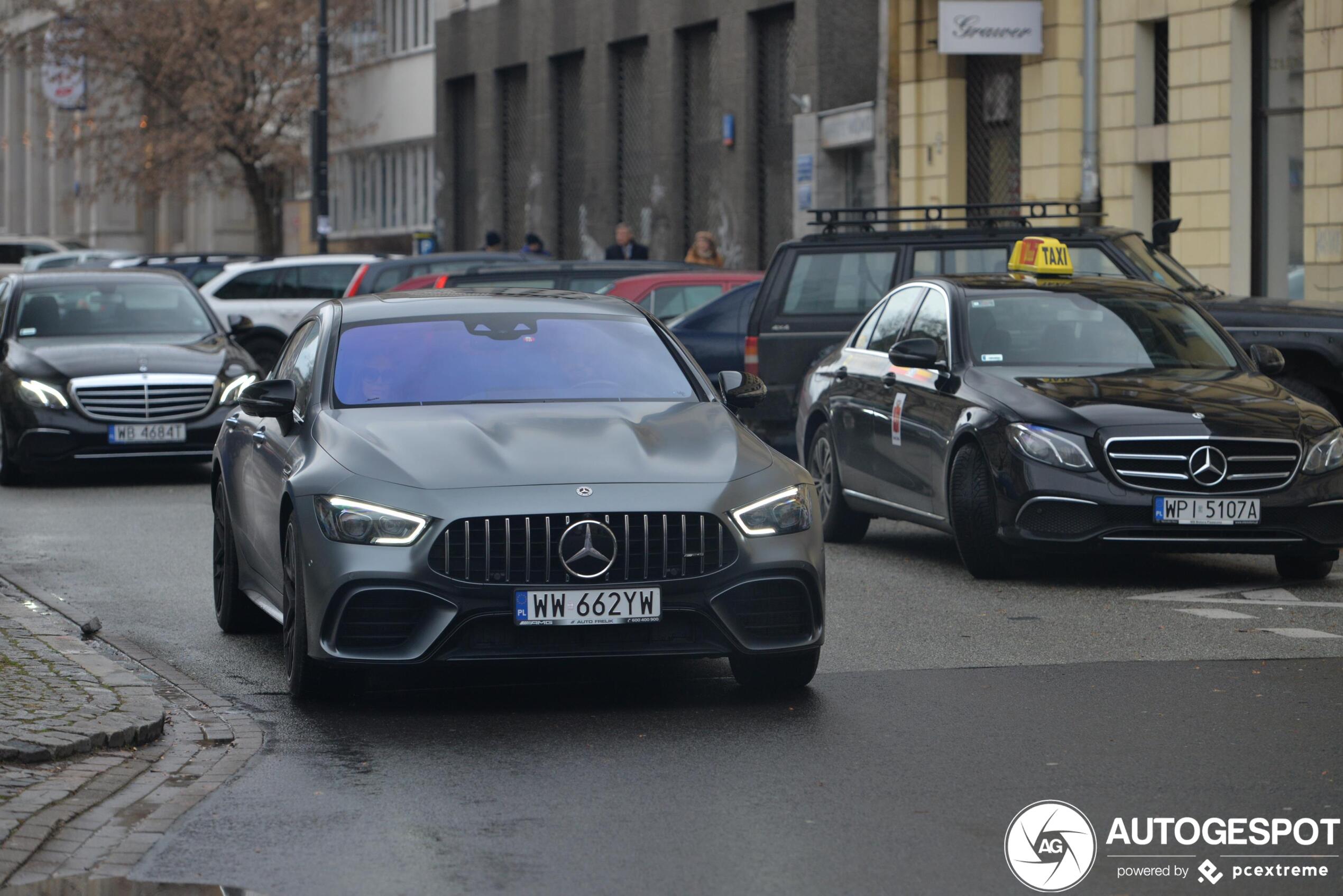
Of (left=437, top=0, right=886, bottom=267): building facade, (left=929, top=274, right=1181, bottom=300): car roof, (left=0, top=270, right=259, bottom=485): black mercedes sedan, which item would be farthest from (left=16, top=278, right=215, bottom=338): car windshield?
(left=437, top=0, right=886, bottom=267): building facade

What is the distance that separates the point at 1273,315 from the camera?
15.1 m

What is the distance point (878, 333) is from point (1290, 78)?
1273 centimetres

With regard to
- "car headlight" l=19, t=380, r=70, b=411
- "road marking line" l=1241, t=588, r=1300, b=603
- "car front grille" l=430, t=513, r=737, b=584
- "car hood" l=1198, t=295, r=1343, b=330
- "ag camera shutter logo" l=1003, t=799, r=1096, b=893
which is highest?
"car hood" l=1198, t=295, r=1343, b=330

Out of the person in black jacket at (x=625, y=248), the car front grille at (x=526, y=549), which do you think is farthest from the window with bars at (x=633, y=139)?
the car front grille at (x=526, y=549)

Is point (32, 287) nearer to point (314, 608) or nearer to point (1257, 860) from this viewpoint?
point (314, 608)

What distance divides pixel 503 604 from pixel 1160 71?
20.8m

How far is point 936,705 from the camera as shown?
7.89 m

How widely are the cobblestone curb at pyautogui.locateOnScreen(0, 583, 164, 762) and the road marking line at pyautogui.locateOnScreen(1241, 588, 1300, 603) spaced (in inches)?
212

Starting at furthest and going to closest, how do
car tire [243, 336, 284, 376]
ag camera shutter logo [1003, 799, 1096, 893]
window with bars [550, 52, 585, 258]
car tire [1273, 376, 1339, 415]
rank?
window with bars [550, 52, 585, 258], car tire [243, 336, 284, 376], car tire [1273, 376, 1339, 415], ag camera shutter logo [1003, 799, 1096, 893]

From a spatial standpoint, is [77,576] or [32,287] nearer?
[77,576]

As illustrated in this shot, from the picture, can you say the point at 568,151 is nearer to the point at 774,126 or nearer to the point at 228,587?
the point at 774,126

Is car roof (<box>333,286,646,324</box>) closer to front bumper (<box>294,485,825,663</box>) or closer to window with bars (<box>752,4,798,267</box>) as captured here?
front bumper (<box>294,485,825,663</box>)

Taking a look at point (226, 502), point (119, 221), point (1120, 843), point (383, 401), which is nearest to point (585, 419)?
point (383, 401)

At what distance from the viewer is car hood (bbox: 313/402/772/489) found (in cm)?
766
